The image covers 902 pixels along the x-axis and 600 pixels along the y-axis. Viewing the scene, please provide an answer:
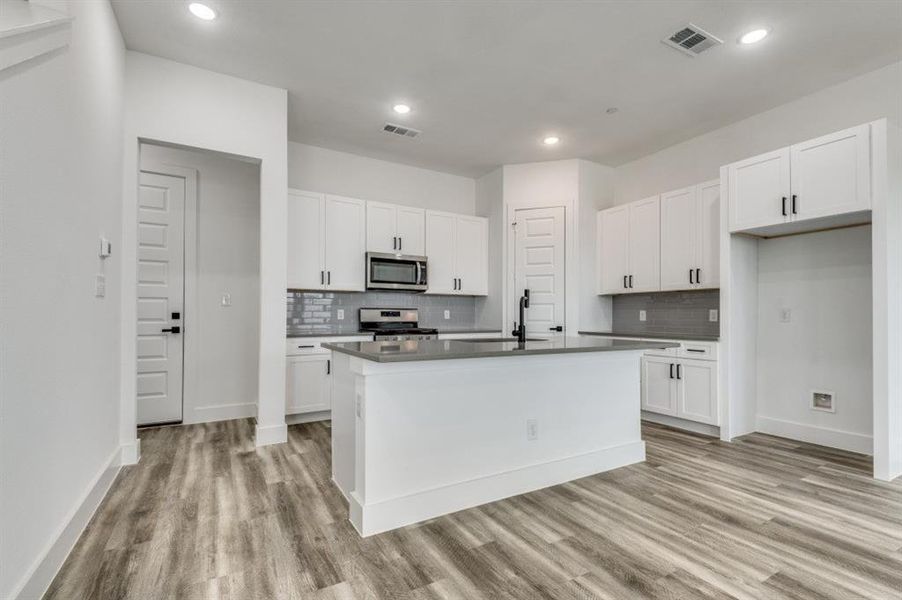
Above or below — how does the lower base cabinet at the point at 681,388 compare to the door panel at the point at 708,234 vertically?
below

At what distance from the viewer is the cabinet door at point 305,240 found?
4.59 m

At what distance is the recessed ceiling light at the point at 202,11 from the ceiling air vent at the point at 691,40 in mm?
3083

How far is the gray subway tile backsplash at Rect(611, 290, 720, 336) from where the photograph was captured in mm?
4594

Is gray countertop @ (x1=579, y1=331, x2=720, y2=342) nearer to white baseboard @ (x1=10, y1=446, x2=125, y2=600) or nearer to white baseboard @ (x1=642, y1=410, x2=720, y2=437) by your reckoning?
white baseboard @ (x1=642, y1=410, x2=720, y2=437)

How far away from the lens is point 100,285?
2617 millimetres

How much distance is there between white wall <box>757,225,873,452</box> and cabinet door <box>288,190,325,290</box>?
4.45 meters

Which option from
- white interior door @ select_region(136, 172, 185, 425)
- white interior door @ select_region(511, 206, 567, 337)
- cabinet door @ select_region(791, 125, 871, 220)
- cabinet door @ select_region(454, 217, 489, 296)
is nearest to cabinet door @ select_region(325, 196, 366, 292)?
cabinet door @ select_region(454, 217, 489, 296)

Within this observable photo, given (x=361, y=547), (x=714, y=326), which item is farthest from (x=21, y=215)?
(x=714, y=326)

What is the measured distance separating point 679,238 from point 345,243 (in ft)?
11.7

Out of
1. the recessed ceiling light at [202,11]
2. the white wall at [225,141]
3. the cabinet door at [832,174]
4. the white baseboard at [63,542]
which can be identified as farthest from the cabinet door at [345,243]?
the cabinet door at [832,174]

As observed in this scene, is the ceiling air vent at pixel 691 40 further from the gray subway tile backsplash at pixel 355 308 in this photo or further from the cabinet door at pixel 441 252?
the gray subway tile backsplash at pixel 355 308

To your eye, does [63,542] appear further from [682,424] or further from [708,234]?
[708,234]

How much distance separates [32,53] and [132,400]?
2462 mm

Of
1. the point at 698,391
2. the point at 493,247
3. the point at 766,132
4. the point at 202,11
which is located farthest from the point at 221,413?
the point at 766,132
